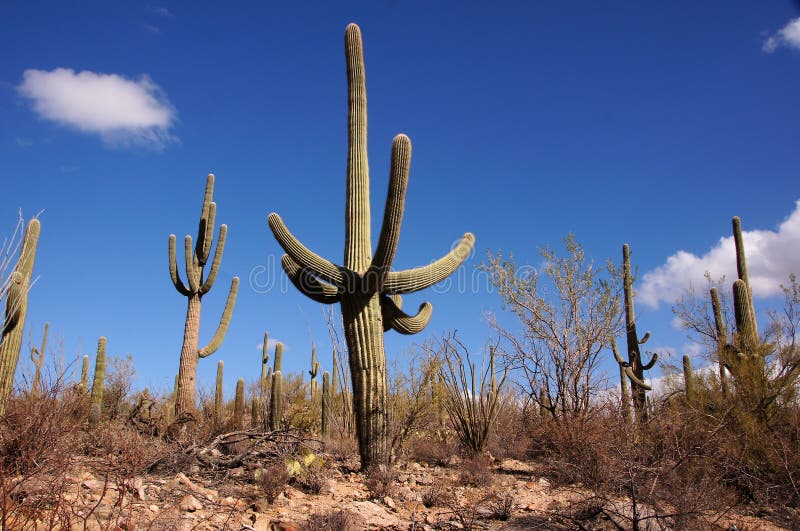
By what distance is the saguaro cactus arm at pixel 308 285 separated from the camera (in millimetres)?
8773

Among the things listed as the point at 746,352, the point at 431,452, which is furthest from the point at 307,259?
the point at 746,352

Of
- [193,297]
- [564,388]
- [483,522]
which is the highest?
[193,297]

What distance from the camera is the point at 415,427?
35.9 ft

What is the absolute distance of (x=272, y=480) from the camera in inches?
251

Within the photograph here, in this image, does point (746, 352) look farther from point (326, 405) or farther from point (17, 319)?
point (17, 319)

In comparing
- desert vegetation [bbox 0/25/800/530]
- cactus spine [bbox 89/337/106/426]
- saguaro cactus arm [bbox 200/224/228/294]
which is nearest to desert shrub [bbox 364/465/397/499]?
desert vegetation [bbox 0/25/800/530]

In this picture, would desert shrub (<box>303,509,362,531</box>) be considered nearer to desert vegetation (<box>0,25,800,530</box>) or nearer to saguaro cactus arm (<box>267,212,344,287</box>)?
desert vegetation (<box>0,25,800,530</box>)

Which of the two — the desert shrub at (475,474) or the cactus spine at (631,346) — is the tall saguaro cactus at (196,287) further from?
the cactus spine at (631,346)

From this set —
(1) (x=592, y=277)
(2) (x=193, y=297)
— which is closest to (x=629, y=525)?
(1) (x=592, y=277)

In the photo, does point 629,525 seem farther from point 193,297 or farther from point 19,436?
point 193,297

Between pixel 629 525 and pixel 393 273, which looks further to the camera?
A: pixel 393 273

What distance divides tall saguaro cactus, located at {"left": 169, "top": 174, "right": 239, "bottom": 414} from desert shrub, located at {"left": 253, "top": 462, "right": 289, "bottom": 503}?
21.6 feet

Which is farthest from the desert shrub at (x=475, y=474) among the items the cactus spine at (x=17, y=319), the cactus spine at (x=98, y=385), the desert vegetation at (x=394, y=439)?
the cactus spine at (x=17, y=319)

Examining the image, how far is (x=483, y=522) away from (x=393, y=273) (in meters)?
3.67
